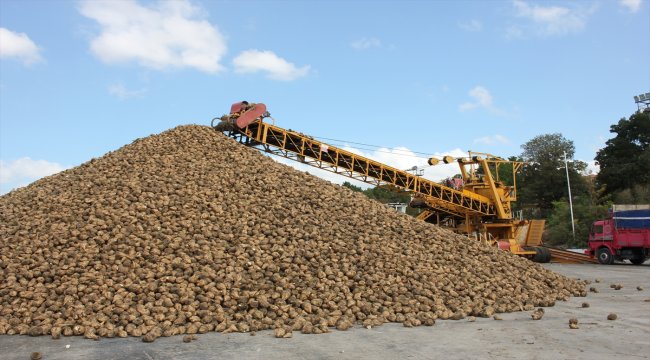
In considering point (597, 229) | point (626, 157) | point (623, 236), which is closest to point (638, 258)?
point (623, 236)

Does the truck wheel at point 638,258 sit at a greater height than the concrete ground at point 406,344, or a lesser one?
greater

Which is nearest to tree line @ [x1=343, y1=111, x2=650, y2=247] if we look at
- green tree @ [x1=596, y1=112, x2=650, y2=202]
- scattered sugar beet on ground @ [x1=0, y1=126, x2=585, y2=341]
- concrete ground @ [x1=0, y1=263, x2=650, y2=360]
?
green tree @ [x1=596, y1=112, x2=650, y2=202]

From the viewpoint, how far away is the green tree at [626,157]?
1350 inches

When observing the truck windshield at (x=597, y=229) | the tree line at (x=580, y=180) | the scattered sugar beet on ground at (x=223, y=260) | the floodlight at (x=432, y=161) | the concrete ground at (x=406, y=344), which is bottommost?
the concrete ground at (x=406, y=344)

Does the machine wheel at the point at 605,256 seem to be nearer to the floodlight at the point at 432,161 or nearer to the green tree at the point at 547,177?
the floodlight at the point at 432,161

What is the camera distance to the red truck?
590 inches

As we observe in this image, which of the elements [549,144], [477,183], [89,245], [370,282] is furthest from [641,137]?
[89,245]

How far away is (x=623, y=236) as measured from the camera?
15.3 m

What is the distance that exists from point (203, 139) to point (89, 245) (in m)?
4.62

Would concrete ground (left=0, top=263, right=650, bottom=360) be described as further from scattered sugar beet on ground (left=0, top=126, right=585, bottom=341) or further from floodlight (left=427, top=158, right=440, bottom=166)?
floodlight (left=427, top=158, right=440, bottom=166)

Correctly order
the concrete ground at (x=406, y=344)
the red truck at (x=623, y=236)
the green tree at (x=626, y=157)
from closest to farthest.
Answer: the concrete ground at (x=406, y=344) → the red truck at (x=623, y=236) → the green tree at (x=626, y=157)

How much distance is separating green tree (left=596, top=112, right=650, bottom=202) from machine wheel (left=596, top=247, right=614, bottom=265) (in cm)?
2103

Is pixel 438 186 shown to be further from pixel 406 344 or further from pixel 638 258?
pixel 406 344

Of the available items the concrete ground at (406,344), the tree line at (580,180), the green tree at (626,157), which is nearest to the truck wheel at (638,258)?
the concrete ground at (406,344)
